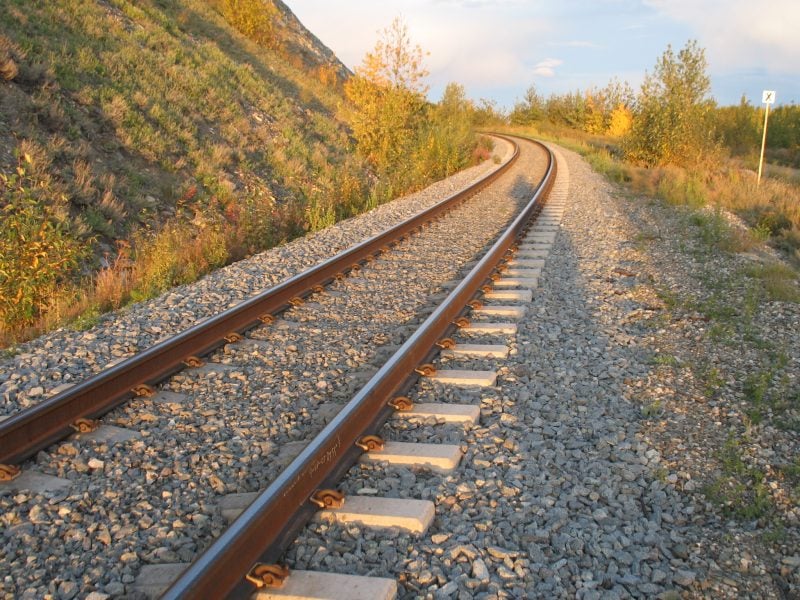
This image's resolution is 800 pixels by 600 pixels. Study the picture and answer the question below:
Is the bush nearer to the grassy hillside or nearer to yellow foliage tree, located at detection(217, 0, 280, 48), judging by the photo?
the grassy hillside

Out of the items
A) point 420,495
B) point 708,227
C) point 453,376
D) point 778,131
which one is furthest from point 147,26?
point 778,131

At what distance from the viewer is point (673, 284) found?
7906mm

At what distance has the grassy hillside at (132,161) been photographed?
25.1 feet

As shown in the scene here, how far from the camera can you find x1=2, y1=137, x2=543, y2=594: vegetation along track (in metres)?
3.16

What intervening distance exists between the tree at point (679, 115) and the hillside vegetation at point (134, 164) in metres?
7.90

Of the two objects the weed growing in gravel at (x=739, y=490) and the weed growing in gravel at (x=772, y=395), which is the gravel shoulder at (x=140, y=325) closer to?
the weed growing in gravel at (x=739, y=490)

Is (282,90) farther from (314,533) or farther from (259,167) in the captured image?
(314,533)

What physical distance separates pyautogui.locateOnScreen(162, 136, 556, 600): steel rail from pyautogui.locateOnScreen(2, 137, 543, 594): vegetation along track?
359 millimetres

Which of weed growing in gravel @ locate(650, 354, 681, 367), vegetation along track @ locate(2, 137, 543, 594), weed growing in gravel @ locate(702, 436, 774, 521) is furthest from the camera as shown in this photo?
weed growing in gravel @ locate(650, 354, 681, 367)

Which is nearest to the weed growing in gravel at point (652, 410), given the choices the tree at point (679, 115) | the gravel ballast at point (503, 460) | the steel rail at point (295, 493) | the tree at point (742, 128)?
the gravel ballast at point (503, 460)

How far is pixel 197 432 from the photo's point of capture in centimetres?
423

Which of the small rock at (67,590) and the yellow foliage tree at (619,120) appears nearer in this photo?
the small rock at (67,590)

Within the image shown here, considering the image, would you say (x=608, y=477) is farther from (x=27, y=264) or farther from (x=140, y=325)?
(x=27, y=264)

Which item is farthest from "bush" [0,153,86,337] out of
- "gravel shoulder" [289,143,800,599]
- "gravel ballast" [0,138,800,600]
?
"gravel shoulder" [289,143,800,599]
